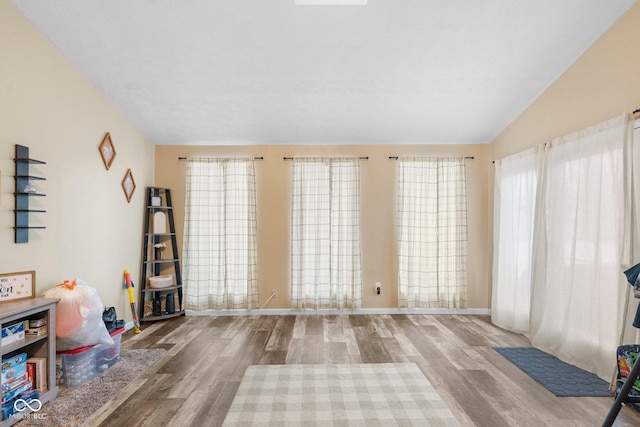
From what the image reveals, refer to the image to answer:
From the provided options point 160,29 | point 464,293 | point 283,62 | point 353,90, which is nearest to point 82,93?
point 160,29

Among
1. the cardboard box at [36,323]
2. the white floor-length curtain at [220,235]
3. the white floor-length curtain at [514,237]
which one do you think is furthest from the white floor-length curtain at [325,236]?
the cardboard box at [36,323]

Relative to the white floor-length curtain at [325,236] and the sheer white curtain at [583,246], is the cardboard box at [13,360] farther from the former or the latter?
the sheer white curtain at [583,246]

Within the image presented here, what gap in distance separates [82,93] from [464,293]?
515 cm

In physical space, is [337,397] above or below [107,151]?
below


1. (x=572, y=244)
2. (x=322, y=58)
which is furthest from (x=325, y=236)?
(x=572, y=244)

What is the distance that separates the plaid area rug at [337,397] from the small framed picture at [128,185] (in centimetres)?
263

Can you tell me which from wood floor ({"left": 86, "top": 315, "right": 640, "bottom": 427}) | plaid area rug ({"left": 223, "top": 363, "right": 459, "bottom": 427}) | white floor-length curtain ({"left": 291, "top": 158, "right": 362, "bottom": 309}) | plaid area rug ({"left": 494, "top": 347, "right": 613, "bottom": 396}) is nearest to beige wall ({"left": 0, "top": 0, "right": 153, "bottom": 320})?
wood floor ({"left": 86, "top": 315, "right": 640, "bottom": 427})

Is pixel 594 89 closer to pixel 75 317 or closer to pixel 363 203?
pixel 363 203

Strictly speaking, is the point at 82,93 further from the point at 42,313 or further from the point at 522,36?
the point at 522,36

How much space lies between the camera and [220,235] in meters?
4.38

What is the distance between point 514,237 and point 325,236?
7.74ft

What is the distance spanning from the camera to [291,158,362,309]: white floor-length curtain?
4387 mm

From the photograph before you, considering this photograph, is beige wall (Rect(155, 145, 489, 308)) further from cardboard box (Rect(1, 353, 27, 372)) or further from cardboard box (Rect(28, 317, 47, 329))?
cardboard box (Rect(1, 353, 27, 372))

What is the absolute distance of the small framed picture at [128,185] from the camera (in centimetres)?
381
